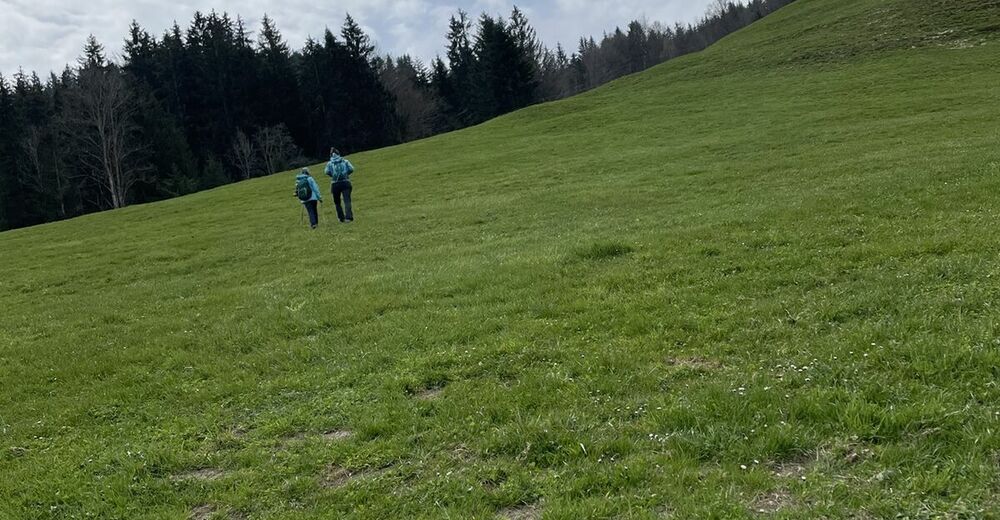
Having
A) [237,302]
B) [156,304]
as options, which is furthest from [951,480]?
[156,304]

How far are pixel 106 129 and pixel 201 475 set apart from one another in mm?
72121

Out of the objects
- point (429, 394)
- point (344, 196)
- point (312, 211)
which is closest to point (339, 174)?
point (344, 196)

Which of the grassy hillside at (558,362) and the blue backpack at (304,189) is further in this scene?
the blue backpack at (304,189)

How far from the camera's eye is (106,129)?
216 feet

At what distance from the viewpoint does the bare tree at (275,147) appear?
75.4 metres

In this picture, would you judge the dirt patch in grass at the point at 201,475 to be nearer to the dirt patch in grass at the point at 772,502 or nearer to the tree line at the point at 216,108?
the dirt patch in grass at the point at 772,502

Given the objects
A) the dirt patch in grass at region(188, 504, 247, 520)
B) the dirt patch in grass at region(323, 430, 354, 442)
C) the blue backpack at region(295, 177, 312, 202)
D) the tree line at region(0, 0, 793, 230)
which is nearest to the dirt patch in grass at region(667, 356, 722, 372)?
the dirt patch in grass at region(323, 430, 354, 442)

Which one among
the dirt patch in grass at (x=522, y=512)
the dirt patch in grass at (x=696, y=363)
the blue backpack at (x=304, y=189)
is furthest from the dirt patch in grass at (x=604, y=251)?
the blue backpack at (x=304, y=189)

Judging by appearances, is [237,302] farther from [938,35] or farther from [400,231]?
[938,35]

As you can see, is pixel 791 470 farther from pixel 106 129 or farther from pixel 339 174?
pixel 106 129

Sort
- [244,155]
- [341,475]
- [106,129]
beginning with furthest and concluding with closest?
[244,155], [106,129], [341,475]

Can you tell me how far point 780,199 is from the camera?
15.0 m

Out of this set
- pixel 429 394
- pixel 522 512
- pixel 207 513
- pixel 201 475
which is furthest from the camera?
pixel 429 394

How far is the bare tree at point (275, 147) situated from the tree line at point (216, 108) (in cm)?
17
